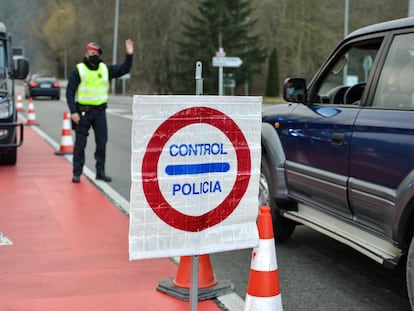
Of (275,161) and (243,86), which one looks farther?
(243,86)

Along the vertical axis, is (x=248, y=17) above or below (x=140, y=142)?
above

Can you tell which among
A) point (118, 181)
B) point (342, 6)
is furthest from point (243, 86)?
point (118, 181)

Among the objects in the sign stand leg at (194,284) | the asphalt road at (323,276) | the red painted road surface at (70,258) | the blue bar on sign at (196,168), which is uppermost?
the blue bar on sign at (196,168)

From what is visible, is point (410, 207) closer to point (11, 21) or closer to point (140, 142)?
point (140, 142)

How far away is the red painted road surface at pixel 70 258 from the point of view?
4211mm

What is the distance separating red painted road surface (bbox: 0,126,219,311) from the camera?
421 centimetres

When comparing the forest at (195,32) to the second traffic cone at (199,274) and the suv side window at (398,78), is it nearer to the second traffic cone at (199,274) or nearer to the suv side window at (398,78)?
the suv side window at (398,78)

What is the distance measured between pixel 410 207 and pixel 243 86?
50.9 meters

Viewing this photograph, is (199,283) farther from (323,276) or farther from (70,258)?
(70,258)

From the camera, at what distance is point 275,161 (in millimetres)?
5418

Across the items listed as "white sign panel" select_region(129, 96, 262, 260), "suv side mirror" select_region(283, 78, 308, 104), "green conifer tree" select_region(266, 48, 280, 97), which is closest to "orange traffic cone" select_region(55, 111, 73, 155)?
"suv side mirror" select_region(283, 78, 308, 104)

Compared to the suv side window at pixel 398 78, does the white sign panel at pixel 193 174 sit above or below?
below

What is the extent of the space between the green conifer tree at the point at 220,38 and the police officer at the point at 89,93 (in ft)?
138

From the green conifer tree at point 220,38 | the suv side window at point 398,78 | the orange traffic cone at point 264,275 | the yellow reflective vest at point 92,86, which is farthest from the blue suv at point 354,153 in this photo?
the green conifer tree at point 220,38
